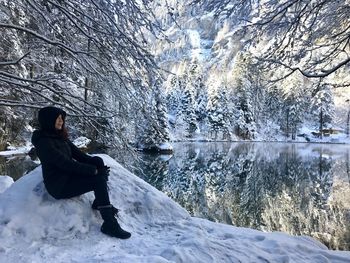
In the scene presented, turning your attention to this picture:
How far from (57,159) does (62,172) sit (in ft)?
0.66

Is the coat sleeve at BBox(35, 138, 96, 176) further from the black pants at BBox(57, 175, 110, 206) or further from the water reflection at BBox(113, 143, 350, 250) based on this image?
the water reflection at BBox(113, 143, 350, 250)

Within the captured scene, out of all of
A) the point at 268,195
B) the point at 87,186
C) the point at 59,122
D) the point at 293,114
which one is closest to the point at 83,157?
the point at 87,186

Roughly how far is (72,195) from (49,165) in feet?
1.45

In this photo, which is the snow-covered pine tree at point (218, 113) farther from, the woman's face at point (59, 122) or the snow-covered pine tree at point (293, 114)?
the woman's face at point (59, 122)

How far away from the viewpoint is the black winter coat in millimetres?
4457

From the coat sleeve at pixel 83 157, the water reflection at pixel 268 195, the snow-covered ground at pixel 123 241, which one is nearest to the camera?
the snow-covered ground at pixel 123 241

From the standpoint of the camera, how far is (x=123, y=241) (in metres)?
4.48

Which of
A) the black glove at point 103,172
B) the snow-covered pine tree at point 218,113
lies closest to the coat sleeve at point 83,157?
the black glove at point 103,172

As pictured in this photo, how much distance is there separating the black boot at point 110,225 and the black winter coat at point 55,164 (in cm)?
44

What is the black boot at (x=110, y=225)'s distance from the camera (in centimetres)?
454

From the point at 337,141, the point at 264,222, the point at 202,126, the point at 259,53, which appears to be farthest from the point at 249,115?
the point at 259,53

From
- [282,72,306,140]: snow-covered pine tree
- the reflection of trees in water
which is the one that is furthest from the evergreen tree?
the reflection of trees in water

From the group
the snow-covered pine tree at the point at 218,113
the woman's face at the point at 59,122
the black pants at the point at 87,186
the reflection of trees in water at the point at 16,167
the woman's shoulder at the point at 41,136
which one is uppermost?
the snow-covered pine tree at the point at 218,113

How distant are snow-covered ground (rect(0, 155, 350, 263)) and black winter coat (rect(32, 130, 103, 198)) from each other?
270 millimetres
